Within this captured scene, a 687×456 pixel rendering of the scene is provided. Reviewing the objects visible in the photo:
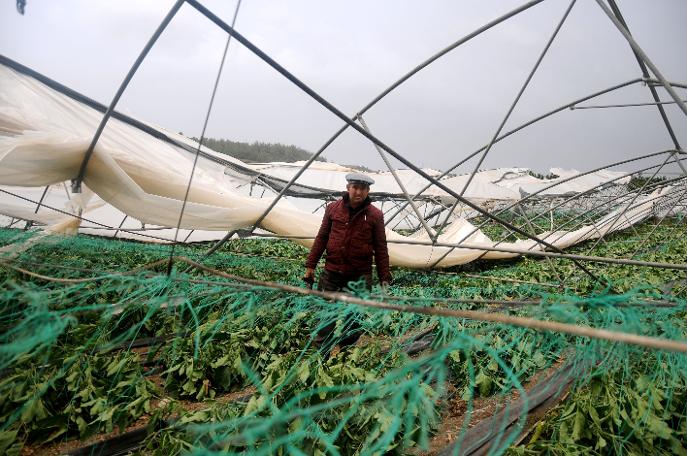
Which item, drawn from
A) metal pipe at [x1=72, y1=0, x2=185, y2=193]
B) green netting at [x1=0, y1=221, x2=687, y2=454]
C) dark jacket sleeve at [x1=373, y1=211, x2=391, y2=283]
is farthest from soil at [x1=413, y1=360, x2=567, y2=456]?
metal pipe at [x1=72, y1=0, x2=185, y2=193]

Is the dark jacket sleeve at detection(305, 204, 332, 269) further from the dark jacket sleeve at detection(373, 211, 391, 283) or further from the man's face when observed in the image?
the dark jacket sleeve at detection(373, 211, 391, 283)

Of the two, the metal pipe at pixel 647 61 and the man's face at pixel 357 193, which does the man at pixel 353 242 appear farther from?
the metal pipe at pixel 647 61

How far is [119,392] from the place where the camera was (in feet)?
9.31

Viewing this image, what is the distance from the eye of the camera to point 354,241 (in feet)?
12.9

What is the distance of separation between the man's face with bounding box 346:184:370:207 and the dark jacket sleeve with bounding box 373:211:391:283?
A: 0.30 m

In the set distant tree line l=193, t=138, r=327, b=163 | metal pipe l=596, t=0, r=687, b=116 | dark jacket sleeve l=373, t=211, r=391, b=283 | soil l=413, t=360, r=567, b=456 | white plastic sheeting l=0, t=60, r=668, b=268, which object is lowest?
soil l=413, t=360, r=567, b=456

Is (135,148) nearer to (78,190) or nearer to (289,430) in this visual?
(78,190)

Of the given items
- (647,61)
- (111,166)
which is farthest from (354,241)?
(647,61)

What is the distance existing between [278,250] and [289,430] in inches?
342

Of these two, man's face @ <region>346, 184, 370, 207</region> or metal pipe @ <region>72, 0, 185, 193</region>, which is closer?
metal pipe @ <region>72, 0, 185, 193</region>

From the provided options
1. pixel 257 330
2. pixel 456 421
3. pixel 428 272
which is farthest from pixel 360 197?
pixel 428 272

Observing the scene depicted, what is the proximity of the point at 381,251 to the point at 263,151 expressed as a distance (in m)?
39.7

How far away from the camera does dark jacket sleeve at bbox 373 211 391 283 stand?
400 centimetres

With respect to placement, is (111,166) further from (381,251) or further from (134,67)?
(381,251)
